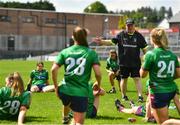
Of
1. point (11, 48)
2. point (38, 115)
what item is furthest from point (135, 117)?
point (11, 48)

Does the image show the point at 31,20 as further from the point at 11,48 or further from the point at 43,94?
the point at 43,94

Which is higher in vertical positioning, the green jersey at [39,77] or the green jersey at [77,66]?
the green jersey at [77,66]

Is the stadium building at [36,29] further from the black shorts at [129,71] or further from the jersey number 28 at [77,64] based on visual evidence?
the jersey number 28 at [77,64]

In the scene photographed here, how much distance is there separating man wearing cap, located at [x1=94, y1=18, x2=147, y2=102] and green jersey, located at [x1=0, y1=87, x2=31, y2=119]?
4.87 meters

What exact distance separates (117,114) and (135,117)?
0.63 meters

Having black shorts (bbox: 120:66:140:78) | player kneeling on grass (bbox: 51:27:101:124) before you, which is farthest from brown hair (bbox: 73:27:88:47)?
black shorts (bbox: 120:66:140:78)

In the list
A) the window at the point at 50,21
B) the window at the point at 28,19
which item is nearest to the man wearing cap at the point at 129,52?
the window at the point at 28,19

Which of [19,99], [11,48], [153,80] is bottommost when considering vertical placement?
[11,48]

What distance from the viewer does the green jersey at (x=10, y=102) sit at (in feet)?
34.8

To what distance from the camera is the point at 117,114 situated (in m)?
12.4

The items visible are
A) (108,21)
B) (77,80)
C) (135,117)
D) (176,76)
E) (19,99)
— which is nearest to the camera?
(77,80)

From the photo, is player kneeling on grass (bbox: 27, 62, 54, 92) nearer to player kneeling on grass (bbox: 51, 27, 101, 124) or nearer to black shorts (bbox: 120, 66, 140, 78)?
black shorts (bbox: 120, 66, 140, 78)

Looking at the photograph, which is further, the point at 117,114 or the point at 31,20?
the point at 31,20

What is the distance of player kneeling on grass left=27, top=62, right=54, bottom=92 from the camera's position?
59.5 feet
